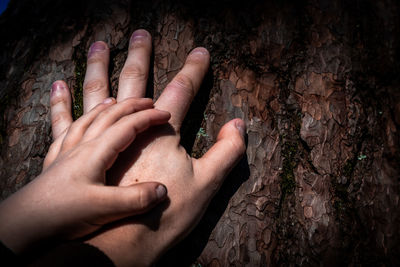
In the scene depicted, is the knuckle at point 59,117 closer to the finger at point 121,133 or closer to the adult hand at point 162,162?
the adult hand at point 162,162

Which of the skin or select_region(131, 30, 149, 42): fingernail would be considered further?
select_region(131, 30, 149, 42): fingernail

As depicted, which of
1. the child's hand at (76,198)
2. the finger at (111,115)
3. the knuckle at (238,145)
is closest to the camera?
the child's hand at (76,198)

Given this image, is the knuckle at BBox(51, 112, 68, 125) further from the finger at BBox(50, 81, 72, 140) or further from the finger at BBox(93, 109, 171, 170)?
the finger at BBox(93, 109, 171, 170)

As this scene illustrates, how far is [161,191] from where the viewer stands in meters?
1.22

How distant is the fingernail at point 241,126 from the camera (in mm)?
1510

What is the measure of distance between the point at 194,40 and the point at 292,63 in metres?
0.64

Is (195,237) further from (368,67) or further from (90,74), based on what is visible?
(368,67)

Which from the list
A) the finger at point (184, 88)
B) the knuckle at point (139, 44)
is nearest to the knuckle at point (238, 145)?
the finger at point (184, 88)

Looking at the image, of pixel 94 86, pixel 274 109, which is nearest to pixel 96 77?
pixel 94 86

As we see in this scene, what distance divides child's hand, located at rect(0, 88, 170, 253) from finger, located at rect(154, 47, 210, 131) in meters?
0.29

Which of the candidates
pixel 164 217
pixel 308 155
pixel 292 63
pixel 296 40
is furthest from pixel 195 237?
pixel 296 40

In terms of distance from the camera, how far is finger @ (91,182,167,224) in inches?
43.9

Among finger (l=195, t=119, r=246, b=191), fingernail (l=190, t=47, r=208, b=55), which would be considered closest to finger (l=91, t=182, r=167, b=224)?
finger (l=195, t=119, r=246, b=191)

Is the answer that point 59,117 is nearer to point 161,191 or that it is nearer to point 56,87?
point 56,87
